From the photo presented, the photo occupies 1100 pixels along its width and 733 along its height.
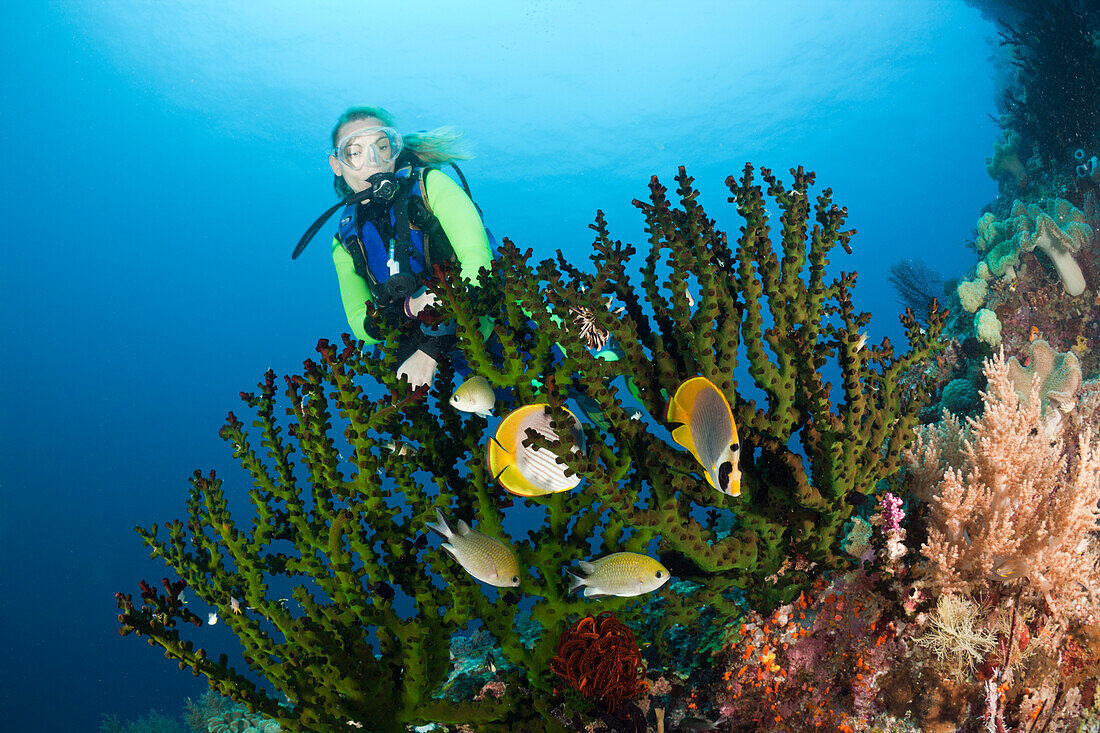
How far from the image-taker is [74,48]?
48.5m

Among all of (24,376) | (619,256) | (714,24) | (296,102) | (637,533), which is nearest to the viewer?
(637,533)

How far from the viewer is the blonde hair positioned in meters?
4.90

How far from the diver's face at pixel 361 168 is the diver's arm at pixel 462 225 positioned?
3.53 feet

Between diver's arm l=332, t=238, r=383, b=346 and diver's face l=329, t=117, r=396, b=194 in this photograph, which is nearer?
diver's arm l=332, t=238, r=383, b=346

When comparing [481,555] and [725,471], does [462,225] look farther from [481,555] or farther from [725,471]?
[725,471]

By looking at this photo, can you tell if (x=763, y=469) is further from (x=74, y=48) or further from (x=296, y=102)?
(x=74, y=48)

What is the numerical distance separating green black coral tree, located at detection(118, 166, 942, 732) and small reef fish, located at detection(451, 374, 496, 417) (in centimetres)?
5

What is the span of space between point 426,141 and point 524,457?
4133 millimetres

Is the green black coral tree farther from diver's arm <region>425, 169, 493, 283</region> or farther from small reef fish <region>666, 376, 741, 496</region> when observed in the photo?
diver's arm <region>425, 169, 493, 283</region>

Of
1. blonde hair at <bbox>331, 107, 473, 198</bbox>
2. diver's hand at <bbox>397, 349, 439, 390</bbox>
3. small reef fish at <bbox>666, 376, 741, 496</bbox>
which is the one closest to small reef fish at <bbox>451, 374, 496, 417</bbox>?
small reef fish at <bbox>666, 376, 741, 496</bbox>

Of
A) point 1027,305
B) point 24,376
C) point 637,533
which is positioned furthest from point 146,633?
point 24,376

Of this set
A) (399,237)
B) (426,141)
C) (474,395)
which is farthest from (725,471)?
(426,141)

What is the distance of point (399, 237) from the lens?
13.8ft

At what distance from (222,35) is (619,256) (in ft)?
175
